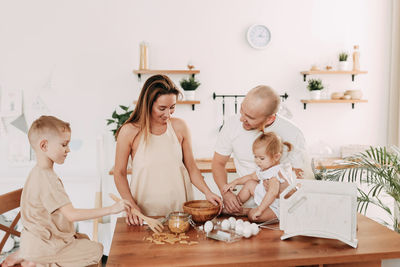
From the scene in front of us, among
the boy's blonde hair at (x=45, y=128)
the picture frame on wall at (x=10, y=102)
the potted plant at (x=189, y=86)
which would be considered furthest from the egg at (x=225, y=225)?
the picture frame on wall at (x=10, y=102)

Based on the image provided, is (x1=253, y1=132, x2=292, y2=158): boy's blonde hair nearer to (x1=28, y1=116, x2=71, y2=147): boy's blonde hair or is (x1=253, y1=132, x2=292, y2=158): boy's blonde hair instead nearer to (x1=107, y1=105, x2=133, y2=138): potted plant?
(x1=28, y1=116, x2=71, y2=147): boy's blonde hair

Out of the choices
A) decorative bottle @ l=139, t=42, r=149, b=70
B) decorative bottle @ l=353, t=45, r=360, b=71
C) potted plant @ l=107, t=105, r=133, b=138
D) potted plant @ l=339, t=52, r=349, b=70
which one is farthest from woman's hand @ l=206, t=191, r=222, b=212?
decorative bottle @ l=353, t=45, r=360, b=71

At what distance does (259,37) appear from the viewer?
13.0 ft

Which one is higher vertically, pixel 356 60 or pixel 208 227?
pixel 356 60

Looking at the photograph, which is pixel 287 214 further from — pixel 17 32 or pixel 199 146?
pixel 17 32

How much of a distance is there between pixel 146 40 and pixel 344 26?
216 cm

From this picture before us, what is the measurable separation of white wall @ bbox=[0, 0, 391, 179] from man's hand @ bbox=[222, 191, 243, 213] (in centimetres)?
206

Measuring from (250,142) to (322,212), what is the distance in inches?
26.9

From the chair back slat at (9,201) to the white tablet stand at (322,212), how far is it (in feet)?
4.51

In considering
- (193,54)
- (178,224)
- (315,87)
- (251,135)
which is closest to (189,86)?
(193,54)

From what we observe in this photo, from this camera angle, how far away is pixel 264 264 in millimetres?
1370

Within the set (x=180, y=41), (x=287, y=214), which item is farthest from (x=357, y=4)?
(x=287, y=214)

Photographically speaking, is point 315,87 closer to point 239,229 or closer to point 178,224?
point 239,229

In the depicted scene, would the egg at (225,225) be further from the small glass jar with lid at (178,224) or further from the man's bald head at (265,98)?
the man's bald head at (265,98)
